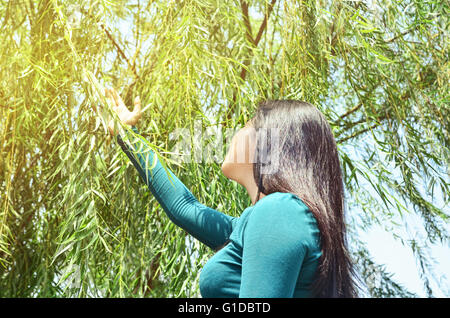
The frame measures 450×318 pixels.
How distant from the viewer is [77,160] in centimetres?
177

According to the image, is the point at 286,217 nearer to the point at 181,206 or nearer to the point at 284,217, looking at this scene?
the point at 284,217

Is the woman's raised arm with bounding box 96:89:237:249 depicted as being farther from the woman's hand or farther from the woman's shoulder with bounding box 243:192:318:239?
the woman's shoulder with bounding box 243:192:318:239

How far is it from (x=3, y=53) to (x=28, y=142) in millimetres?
365

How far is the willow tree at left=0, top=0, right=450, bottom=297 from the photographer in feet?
5.86

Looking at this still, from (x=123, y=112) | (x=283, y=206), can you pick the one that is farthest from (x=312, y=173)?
(x=123, y=112)

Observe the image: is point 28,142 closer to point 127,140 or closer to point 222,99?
point 222,99

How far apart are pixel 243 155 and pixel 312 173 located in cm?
17

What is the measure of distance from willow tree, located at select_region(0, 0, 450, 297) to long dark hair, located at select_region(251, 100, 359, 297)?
0.66 m

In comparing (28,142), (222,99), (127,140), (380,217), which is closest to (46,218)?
(28,142)

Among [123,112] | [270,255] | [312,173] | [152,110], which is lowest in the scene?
[270,255]

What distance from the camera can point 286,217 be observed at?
2.81ft

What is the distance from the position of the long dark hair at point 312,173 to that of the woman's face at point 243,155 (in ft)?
0.06

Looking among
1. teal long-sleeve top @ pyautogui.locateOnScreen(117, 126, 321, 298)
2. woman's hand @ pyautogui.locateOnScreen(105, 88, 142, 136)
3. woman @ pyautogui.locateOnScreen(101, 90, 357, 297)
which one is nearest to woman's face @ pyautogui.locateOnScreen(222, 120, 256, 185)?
woman @ pyautogui.locateOnScreen(101, 90, 357, 297)

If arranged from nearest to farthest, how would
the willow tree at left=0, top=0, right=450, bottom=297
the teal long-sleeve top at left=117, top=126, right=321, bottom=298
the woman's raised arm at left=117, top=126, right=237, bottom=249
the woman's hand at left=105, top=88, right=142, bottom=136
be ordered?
the teal long-sleeve top at left=117, top=126, right=321, bottom=298, the woman's raised arm at left=117, top=126, right=237, bottom=249, the woman's hand at left=105, top=88, right=142, bottom=136, the willow tree at left=0, top=0, right=450, bottom=297
